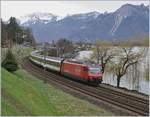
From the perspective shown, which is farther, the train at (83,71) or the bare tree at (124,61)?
the bare tree at (124,61)

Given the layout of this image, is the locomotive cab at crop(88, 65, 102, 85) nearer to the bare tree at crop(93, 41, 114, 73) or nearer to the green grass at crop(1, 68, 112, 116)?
the green grass at crop(1, 68, 112, 116)

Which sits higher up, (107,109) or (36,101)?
(36,101)

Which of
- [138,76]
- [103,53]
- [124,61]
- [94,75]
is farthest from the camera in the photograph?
[103,53]

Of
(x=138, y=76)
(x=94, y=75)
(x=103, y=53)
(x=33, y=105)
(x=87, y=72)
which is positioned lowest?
(x=138, y=76)

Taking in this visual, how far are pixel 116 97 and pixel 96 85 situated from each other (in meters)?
11.1

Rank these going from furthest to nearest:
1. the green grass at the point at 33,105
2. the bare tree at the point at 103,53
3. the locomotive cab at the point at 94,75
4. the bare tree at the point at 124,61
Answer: the bare tree at the point at 103,53 < the bare tree at the point at 124,61 < the locomotive cab at the point at 94,75 < the green grass at the point at 33,105

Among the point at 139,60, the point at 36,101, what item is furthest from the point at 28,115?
the point at 139,60


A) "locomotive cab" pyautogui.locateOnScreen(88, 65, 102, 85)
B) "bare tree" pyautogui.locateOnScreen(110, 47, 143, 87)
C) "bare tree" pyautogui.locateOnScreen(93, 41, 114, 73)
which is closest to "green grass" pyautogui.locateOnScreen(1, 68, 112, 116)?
"locomotive cab" pyautogui.locateOnScreen(88, 65, 102, 85)

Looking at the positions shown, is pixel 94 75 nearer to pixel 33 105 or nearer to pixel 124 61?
pixel 124 61

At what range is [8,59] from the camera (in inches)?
1558

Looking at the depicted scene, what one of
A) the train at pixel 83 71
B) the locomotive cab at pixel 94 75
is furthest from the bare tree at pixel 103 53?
the locomotive cab at pixel 94 75

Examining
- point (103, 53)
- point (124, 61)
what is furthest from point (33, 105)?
point (103, 53)

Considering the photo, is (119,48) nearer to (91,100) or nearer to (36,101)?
(91,100)

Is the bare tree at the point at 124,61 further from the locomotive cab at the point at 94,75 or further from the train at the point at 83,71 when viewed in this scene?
the locomotive cab at the point at 94,75
